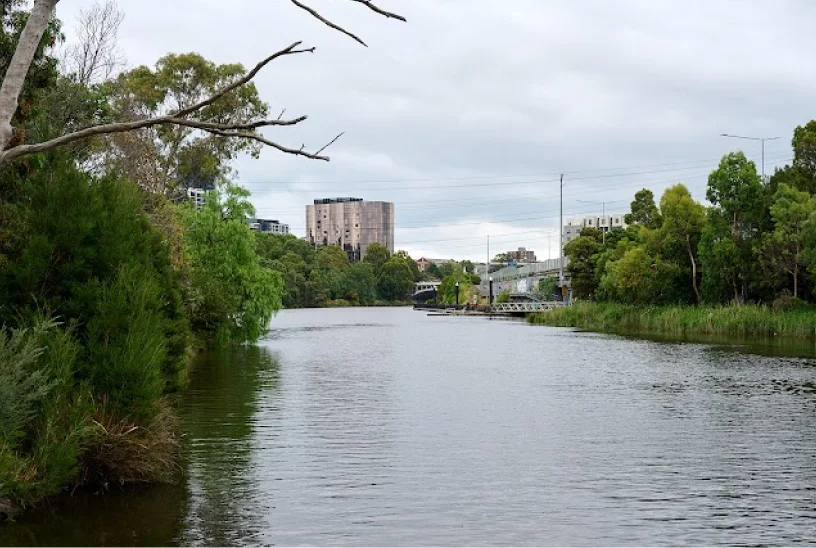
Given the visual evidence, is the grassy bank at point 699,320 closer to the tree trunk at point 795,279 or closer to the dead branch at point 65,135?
the tree trunk at point 795,279

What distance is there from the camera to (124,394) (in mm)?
14938

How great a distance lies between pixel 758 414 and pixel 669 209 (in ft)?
189

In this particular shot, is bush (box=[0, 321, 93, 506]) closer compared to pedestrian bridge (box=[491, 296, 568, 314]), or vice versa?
bush (box=[0, 321, 93, 506])

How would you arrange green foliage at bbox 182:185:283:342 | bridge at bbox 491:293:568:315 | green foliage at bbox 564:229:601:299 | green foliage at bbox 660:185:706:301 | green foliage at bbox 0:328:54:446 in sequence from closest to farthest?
green foliage at bbox 0:328:54:446 → green foliage at bbox 182:185:283:342 → green foliage at bbox 660:185:706:301 → green foliage at bbox 564:229:601:299 → bridge at bbox 491:293:568:315

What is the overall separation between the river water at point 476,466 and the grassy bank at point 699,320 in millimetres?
26088

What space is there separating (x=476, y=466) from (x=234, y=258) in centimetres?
3513

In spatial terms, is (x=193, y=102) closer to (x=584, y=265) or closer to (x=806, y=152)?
(x=806, y=152)

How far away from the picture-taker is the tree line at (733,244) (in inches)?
2603

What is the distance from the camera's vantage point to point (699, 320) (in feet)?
231

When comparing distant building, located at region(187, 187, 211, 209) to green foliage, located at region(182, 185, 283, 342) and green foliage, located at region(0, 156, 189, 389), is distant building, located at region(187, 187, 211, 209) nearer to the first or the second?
green foliage, located at region(182, 185, 283, 342)

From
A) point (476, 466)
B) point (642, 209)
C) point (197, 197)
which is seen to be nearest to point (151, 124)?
point (476, 466)

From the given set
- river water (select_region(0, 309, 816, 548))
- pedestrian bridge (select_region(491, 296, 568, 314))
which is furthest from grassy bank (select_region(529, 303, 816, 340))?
pedestrian bridge (select_region(491, 296, 568, 314))

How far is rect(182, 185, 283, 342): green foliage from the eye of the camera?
5066cm

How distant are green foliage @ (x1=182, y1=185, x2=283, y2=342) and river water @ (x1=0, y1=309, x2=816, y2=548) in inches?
511
